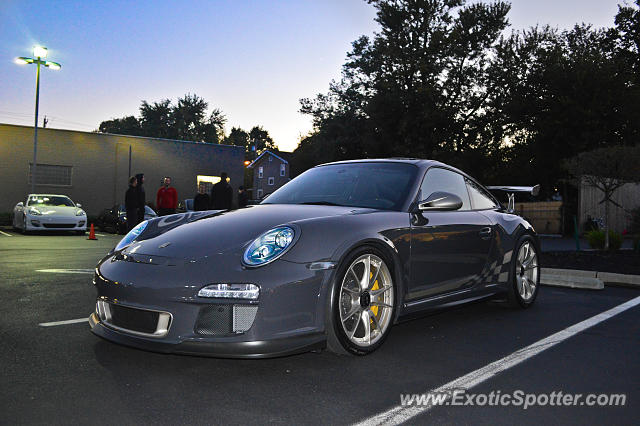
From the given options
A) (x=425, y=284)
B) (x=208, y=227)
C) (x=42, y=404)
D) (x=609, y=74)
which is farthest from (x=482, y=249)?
(x=609, y=74)

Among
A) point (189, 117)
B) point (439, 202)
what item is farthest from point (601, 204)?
point (189, 117)

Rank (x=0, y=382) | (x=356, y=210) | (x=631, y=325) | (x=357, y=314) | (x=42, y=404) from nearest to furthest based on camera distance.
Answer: (x=42, y=404)
(x=0, y=382)
(x=357, y=314)
(x=356, y=210)
(x=631, y=325)

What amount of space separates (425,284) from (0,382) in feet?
9.38

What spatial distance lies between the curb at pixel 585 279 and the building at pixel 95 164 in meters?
27.0

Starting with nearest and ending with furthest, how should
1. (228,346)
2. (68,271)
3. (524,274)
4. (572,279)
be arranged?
(228,346) < (524,274) < (572,279) < (68,271)

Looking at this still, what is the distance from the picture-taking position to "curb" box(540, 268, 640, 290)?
730cm

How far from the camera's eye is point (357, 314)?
12.4ft

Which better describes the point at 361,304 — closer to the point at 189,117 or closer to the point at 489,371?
the point at 489,371

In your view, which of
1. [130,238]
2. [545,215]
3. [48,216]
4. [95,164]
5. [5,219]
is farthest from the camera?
[95,164]

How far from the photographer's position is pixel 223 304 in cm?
314

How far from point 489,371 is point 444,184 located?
1.95m

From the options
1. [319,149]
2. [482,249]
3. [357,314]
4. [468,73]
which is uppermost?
[468,73]

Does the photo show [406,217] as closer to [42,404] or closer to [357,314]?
[357,314]

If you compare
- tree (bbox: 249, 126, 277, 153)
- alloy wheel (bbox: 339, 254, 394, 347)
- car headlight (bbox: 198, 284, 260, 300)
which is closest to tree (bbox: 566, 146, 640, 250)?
alloy wheel (bbox: 339, 254, 394, 347)
